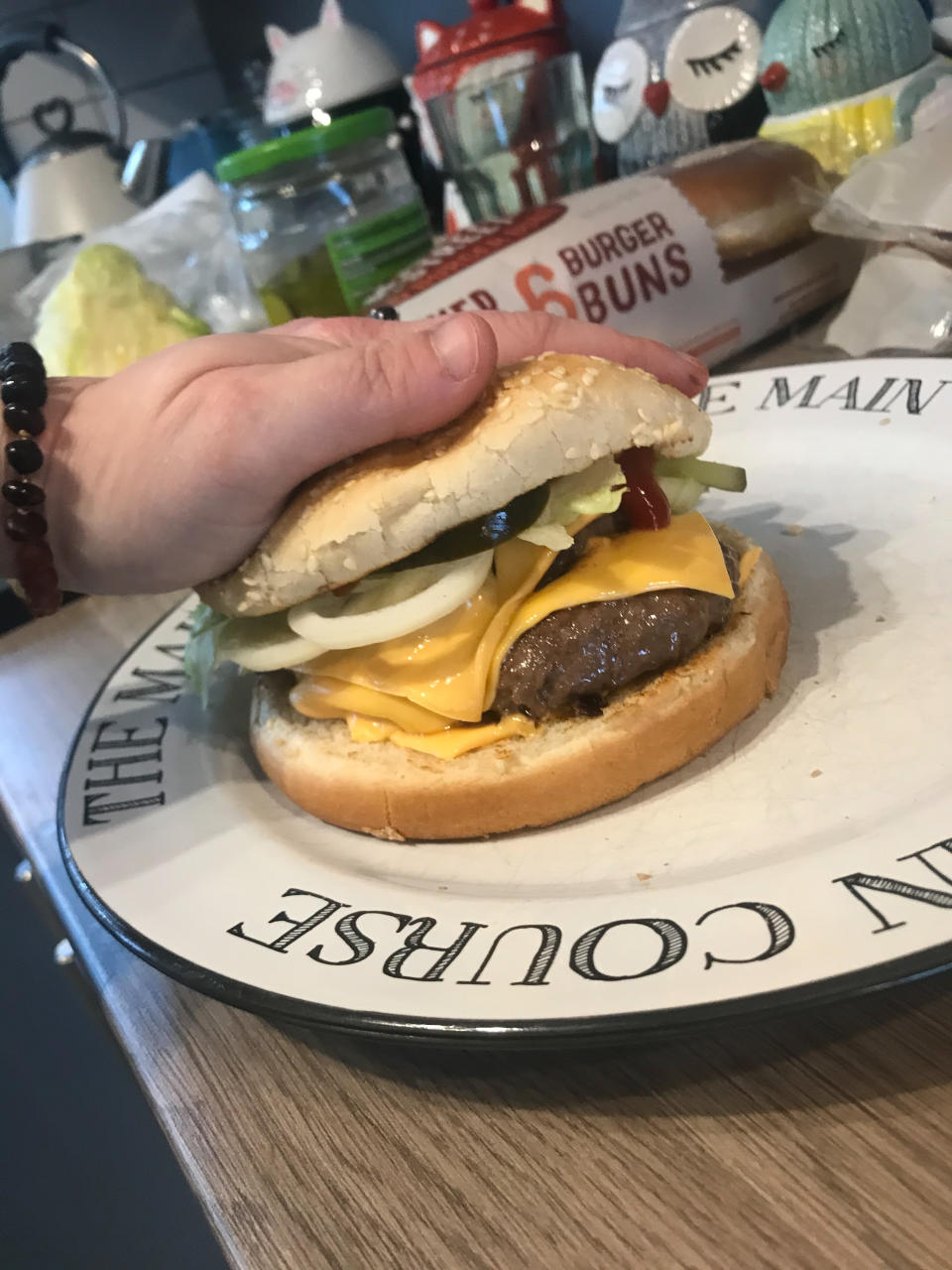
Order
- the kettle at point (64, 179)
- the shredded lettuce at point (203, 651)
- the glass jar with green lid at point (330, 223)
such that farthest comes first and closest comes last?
the kettle at point (64, 179) < the glass jar with green lid at point (330, 223) < the shredded lettuce at point (203, 651)

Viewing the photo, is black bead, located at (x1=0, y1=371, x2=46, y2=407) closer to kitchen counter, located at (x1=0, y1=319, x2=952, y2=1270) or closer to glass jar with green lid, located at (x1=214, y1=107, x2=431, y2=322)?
kitchen counter, located at (x1=0, y1=319, x2=952, y2=1270)

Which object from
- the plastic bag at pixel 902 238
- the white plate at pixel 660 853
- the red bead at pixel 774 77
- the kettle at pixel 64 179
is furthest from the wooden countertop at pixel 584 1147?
the kettle at pixel 64 179

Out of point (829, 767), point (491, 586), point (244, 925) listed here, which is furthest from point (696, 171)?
point (244, 925)

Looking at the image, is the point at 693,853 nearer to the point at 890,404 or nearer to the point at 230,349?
the point at 230,349

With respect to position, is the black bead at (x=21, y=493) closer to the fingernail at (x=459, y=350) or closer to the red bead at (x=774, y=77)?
the fingernail at (x=459, y=350)

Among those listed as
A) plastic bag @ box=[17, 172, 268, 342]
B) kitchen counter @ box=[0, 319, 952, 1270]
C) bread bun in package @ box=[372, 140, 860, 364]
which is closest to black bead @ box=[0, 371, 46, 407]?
kitchen counter @ box=[0, 319, 952, 1270]

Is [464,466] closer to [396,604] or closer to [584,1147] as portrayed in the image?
[396,604]
